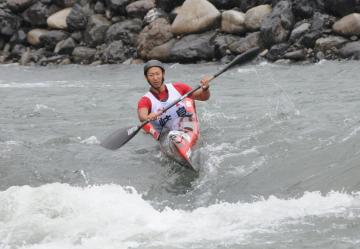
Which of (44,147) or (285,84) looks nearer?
(44,147)

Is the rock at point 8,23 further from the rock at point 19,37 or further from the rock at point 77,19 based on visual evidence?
the rock at point 77,19

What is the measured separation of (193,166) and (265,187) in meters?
1.17

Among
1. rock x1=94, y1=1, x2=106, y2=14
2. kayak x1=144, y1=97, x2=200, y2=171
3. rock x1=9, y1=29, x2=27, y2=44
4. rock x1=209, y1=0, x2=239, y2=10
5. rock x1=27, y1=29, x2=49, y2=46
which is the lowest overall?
rock x1=9, y1=29, x2=27, y2=44

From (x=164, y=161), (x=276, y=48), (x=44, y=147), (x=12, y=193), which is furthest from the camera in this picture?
(x=276, y=48)

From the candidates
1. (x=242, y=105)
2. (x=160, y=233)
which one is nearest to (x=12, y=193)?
(x=160, y=233)

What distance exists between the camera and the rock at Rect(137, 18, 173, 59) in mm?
18438

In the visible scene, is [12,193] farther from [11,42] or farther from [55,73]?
[11,42]

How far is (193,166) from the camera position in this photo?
311 inches

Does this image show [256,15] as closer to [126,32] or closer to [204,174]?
[126,32]

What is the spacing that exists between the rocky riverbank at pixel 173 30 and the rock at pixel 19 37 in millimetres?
34

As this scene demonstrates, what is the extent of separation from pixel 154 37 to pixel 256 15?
3023 mm

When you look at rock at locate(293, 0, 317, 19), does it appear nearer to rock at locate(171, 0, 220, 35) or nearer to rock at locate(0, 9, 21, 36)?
rock at locate(171, 0, 220, 35)

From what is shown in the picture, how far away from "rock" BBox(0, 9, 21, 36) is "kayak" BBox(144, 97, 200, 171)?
14.9 metres

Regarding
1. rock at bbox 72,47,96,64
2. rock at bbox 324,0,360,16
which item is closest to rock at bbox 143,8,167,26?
rock at bbox 72,47,96,64
